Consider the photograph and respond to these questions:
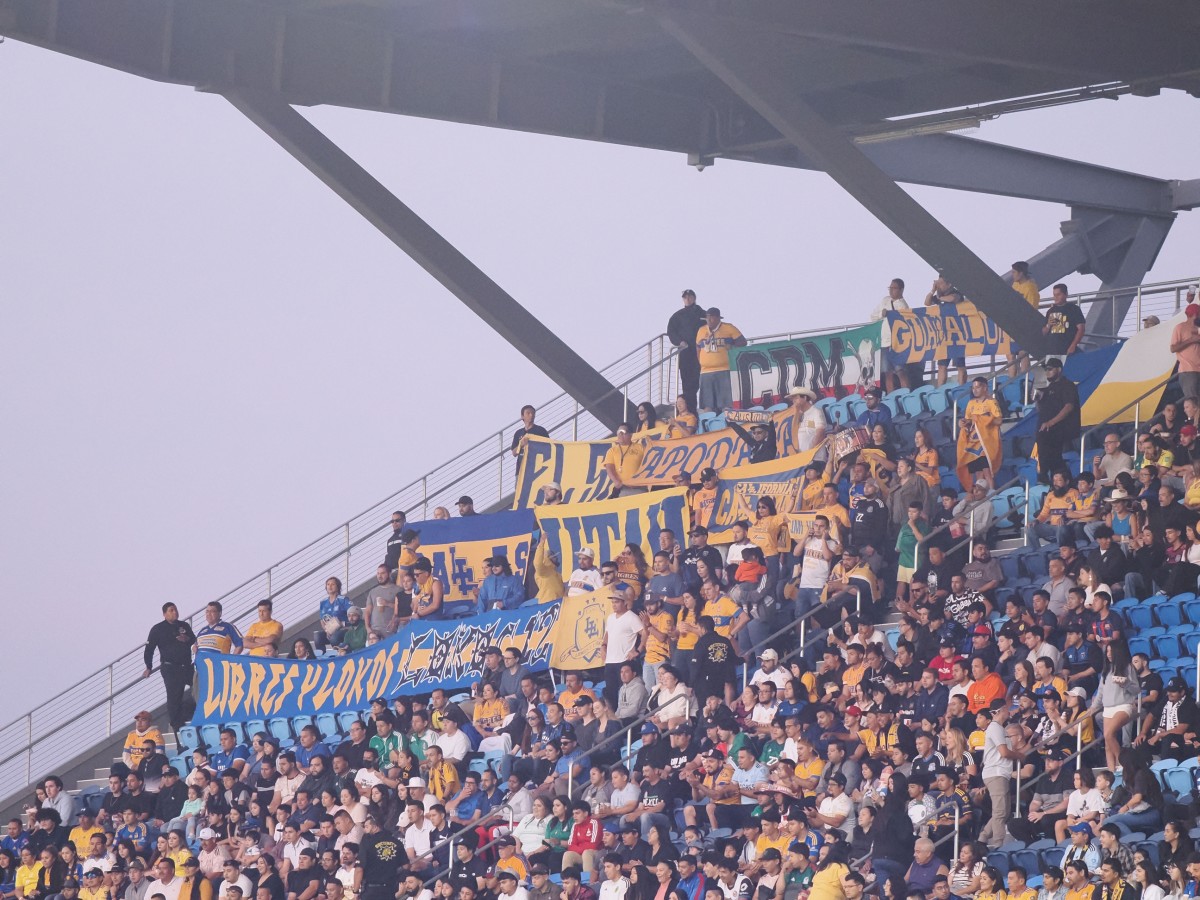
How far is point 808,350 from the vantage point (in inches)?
915

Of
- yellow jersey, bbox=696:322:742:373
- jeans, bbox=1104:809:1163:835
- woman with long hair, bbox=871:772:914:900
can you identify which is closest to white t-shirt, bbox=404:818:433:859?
woman with long hair, bbox=871:772:914:900

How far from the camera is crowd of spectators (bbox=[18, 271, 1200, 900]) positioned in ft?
45.9

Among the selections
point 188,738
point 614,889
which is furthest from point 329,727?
point 614,889

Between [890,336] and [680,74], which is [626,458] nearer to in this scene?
[890,336]

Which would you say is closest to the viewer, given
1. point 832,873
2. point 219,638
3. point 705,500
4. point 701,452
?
point 832,873

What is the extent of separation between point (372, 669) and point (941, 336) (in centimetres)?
754

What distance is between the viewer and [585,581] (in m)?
19.8

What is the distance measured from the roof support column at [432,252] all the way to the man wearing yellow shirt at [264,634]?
445 cm

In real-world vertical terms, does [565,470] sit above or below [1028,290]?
below

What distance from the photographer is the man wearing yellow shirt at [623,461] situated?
72.6 ft

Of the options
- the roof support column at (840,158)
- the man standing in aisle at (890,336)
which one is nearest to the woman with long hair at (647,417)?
the man standing in aisle at (890,336)

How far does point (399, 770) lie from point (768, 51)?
9.10 metres

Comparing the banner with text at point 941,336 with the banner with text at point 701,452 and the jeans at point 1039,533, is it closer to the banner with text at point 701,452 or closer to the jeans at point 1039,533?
the banner with text at point 701,452

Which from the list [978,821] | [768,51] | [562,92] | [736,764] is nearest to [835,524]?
[736,764]
